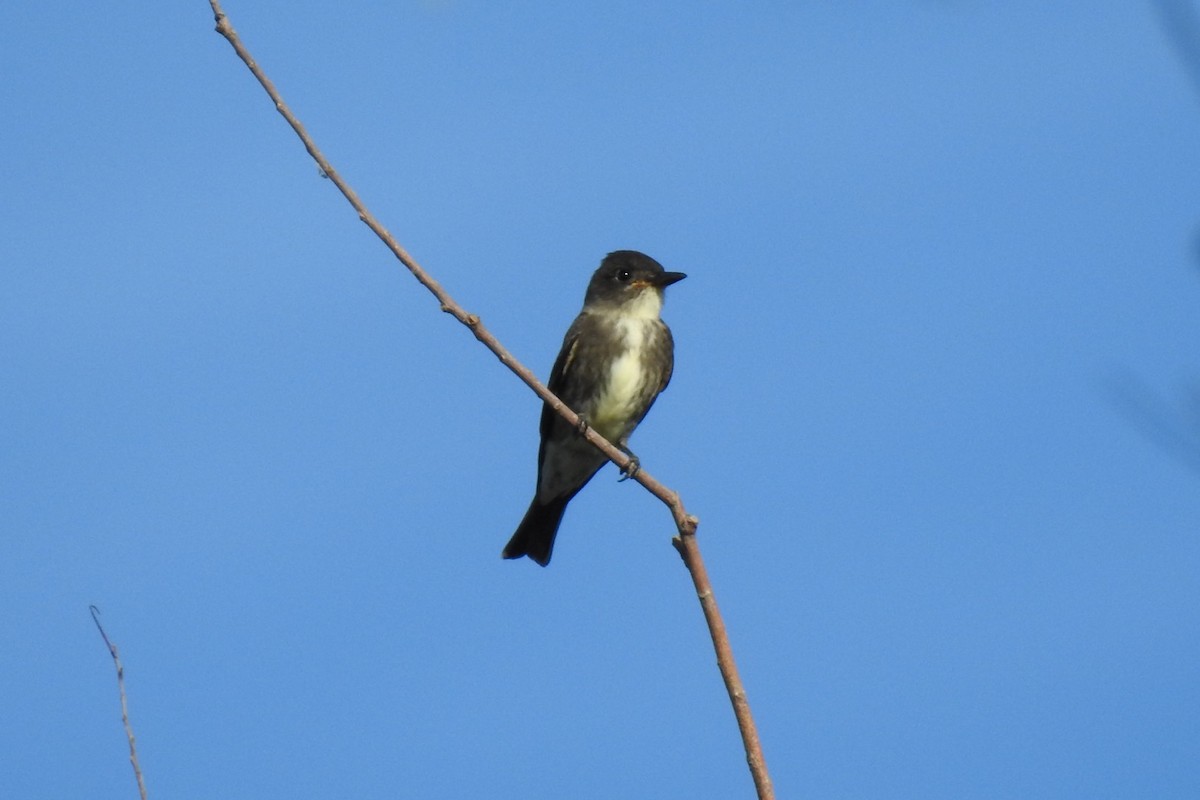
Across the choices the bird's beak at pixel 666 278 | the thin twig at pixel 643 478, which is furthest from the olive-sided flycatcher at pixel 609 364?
the thin twig at pixel 643 478

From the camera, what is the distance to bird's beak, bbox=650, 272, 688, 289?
9.84 m

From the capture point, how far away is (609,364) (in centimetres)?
990

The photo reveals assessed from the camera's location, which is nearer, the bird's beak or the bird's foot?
A: the bird's foot

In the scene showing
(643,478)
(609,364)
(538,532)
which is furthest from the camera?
(538,532)

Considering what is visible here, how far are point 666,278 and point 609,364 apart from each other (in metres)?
0.64

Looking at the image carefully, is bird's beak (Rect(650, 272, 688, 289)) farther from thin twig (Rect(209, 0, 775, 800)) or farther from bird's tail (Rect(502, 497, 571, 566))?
thin twig (Rect(209, 0, 775, 800))

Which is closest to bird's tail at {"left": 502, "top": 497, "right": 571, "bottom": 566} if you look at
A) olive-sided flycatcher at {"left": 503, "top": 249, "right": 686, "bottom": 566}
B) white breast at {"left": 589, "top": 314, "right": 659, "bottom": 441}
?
olive-sided flycatcher at {"left": 503, "top": 249, "right": 686, "bottom": 566}

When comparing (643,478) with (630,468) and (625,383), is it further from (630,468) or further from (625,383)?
(625,383)

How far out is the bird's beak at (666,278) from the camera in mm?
9836

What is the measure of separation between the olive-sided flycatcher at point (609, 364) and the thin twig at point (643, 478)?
445 centimetres

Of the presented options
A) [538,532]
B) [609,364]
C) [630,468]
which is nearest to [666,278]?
[609,364]

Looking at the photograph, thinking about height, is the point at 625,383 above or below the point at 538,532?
above

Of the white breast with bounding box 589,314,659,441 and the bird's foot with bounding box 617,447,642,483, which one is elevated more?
the white breast with bounding box 589,314,659,441

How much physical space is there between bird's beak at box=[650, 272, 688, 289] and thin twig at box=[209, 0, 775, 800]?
4448mm
